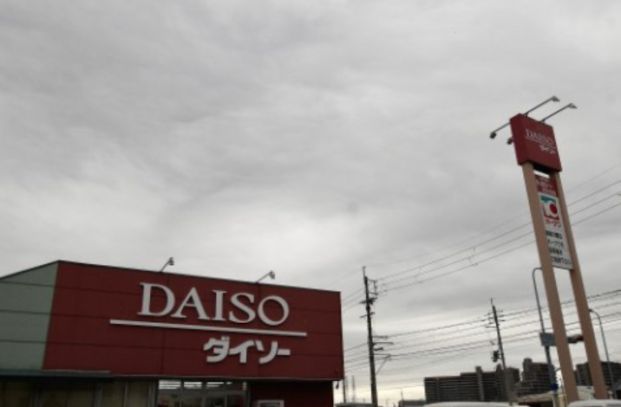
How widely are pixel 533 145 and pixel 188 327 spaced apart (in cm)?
1466

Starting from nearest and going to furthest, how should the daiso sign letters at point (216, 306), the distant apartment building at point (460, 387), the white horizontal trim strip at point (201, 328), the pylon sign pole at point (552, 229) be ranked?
the pylon sign pole at point (552, 229), the white horizontal trim strip at point (201, 328), the daiso sign letters at point (216, 306), the distant apartment building at point (460, 387)

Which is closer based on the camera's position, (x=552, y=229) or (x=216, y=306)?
(x=552, y=229)

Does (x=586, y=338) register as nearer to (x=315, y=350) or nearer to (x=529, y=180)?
(x=529, y=180)

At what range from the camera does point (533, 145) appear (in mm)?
20672

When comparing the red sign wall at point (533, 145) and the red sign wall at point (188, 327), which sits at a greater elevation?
the red sign wall at point (533, 145)

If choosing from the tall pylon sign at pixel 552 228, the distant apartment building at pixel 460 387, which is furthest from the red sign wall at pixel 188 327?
the distant apartment building at pixel 460 387

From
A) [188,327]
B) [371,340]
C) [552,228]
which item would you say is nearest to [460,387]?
[371,340]

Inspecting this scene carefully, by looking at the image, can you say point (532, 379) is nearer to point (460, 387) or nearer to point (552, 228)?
point (460, 387)

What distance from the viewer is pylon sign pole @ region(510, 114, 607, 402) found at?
17.7 meters

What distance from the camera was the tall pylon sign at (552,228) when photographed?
17.8 meters

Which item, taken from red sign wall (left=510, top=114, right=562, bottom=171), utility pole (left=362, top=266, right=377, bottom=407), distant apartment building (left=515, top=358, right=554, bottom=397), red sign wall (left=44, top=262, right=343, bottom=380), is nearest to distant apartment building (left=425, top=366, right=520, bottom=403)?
distant apartment building (left=515, top=358, right=554, bottom=397)

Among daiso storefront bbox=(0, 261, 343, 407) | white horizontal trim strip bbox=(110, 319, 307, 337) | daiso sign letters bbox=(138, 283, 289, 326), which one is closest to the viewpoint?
daiso storefront bbox=(0, 261, 343, 407)

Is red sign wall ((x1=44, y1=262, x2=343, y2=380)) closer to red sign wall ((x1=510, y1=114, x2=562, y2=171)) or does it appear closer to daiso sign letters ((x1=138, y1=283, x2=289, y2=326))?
daiso sign letters ((x1=138, y1=283, x2=289, y2=326))

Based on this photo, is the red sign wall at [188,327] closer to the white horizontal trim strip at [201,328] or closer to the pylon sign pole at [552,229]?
the white horizontal trim strip at [201,328]
